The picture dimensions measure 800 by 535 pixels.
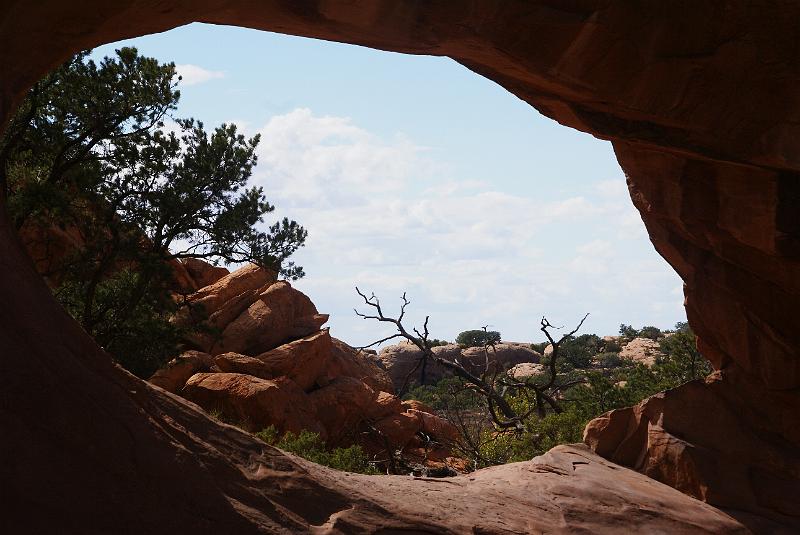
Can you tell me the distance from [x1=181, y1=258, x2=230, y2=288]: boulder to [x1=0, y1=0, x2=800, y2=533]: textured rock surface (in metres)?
19.6

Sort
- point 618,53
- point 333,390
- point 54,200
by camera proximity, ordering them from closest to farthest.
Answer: point 618,53 < point 54,200 < point 333,390

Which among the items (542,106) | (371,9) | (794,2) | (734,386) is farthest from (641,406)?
(371,9)

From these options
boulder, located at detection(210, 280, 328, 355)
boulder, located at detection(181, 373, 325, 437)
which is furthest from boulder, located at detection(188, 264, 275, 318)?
boulder, located at detection(181, 373, 325, 437)

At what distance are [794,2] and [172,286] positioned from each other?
1429 cm

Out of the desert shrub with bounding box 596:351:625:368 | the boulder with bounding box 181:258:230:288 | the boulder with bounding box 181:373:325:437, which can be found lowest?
the boulder with bounding box 181:373:325:437

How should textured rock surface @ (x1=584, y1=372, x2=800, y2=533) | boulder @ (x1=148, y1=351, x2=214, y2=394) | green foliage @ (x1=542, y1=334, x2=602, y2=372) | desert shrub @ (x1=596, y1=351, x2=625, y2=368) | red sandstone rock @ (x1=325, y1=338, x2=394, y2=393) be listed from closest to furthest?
textured rock surface @ (x1=584, y1=372, x2=800, y2=533) → boulder @ (x1=148, y1=351, x2=214, y2=394) → red sandstone rock @ (x1=325, y1=338, x2=394, y2=393) → green foliage @ (x1=542, y1=334, x2=602, y2=372) → desert shrub @ (x1=596, y1=351, x2=625, y2=368)

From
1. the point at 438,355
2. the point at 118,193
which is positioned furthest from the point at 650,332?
the point at 118,193

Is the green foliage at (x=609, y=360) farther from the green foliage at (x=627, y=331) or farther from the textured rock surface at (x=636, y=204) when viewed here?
the textured rock surface at (x=636, y=204)

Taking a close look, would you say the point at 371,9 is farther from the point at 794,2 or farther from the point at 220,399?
the point at 220,399

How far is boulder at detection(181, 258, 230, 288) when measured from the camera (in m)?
27.5

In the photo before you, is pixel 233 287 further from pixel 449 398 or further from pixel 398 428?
pixel 449 398

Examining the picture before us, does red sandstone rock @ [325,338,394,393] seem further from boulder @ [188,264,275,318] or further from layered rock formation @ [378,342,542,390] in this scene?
layered rock formation @ [378,342,542,390]

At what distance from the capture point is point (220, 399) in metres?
19.4

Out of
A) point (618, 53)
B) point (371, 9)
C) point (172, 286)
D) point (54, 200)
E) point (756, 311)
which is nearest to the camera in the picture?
point (371, 9)
